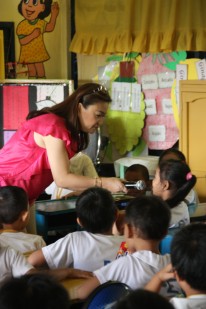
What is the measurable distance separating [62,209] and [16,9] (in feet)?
9.46

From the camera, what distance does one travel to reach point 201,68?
16.3 feet

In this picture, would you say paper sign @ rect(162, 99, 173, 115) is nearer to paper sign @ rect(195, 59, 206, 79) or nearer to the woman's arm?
paper sign @ rect(195, 59, 206, 79)

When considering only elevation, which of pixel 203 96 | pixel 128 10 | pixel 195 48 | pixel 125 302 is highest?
pixel 128 10

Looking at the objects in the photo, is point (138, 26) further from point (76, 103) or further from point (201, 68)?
point (76, 103)

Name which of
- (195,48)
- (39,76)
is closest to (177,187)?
(195,48)

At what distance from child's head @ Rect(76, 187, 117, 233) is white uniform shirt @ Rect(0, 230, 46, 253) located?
241 mm

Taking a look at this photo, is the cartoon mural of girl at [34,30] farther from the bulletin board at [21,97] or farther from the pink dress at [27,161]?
the pink dress at [27,161]

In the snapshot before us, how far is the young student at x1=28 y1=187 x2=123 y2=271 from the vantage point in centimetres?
217

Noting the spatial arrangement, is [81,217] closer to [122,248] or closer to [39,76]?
[122,248]

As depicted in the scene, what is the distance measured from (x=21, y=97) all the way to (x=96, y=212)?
315 centimetres

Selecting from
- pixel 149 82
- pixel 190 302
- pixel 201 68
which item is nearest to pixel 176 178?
pixel 190 302

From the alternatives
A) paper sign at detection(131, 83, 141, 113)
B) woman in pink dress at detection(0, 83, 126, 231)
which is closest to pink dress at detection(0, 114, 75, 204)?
woman in pink dress at detection(0, 83, 126, 231)

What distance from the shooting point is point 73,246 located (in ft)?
7.25

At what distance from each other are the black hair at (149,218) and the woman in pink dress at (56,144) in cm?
53
